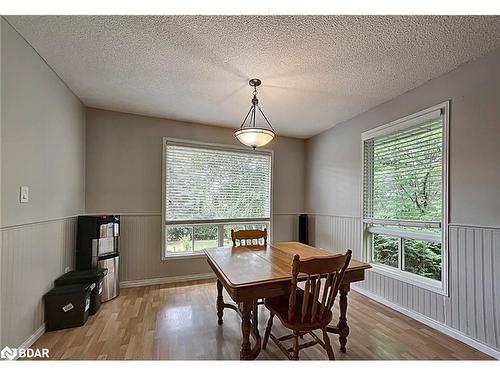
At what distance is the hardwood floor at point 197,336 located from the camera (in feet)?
6.04

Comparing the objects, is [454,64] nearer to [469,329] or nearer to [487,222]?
[487,222]

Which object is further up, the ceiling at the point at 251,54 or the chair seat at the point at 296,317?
the ceiling at the point at 251,54

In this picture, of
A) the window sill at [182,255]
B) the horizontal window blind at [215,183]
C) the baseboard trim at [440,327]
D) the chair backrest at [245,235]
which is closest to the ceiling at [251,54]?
the horizontal window blind at [215,183]

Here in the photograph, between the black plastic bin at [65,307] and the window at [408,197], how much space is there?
335 centimetres

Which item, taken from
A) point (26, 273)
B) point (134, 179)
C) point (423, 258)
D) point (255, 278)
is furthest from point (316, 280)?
point (134, 179)

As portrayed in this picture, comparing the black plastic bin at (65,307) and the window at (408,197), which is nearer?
the black plastic bin at (65,307)

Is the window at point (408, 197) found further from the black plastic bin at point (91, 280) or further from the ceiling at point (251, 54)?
the black plastic bin at point (91, 280)

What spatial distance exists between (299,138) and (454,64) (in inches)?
102

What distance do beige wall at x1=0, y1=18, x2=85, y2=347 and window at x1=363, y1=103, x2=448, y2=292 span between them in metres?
3.64

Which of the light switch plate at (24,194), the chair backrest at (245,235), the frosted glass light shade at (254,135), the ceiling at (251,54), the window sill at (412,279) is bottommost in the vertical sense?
the window sill at (412,279)

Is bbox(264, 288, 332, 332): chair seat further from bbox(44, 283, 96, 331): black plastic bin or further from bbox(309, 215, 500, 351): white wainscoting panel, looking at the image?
bbox(44, 283, 96, 331): black plastic bin

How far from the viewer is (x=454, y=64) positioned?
6.94 feet
